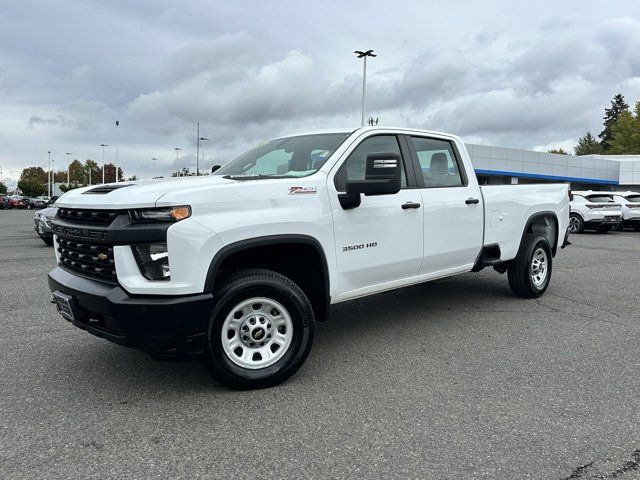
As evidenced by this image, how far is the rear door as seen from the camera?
5.00 metres

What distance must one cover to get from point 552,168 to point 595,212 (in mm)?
29139

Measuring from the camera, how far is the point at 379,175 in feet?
12.8

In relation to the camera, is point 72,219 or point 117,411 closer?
point 117,411

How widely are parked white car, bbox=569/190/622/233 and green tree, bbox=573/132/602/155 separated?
87188 mm

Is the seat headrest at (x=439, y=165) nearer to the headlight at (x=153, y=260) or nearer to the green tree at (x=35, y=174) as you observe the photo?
the headlight at (x=153, y=260)

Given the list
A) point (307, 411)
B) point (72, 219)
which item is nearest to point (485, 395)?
point (307, 411)

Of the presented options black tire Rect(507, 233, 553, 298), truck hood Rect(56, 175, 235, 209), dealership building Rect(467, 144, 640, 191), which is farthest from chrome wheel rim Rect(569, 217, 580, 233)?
truck hood Rect(56, 175, 235, 209)

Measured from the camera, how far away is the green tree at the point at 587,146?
317ft

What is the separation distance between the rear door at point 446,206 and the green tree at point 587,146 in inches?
4064

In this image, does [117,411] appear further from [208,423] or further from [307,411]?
[307,411]

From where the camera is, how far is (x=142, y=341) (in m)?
3.31

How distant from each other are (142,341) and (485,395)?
2.37 meters

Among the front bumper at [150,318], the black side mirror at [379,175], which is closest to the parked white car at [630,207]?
the black side mirror at [379,175]

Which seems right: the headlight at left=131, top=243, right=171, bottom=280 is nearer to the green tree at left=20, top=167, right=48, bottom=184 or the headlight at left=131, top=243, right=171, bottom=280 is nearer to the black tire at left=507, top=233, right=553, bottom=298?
the black tire at left=507, top=233, right=553, bottom=298
